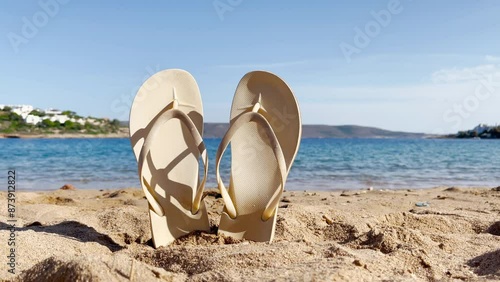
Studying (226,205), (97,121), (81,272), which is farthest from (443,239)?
(97,121)

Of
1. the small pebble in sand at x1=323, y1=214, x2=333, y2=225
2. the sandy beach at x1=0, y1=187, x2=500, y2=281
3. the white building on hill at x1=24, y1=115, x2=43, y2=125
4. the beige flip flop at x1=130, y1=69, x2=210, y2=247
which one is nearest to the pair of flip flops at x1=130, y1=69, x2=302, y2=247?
the beige flip flop at x1=130, y1=69, x2=210, y2=247

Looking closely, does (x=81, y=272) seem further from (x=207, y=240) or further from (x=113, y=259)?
(x=207, y=240)

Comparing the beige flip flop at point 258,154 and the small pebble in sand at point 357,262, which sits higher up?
the beige flip flop at point 258,154

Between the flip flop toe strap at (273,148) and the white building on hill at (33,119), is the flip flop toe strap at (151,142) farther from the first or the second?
the white building on hill at (33,119)

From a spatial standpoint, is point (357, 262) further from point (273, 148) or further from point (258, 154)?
point (258, 154)

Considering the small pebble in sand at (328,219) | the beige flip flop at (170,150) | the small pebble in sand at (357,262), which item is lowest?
the small pebble in sand at (328,219)

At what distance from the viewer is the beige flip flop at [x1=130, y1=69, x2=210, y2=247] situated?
401 centimetres

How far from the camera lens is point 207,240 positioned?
3947 millimetres

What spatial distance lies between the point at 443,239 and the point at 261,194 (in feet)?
5.32

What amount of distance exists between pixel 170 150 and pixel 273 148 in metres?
1.09

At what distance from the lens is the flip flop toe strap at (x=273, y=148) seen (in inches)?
151

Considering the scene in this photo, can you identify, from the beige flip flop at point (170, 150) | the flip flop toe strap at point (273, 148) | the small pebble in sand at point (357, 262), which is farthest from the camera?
the beige flip flop at point (170, 150)

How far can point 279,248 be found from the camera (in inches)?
126

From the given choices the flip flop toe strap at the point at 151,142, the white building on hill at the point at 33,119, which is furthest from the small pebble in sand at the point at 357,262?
the white building on hill at the point at 33,119
